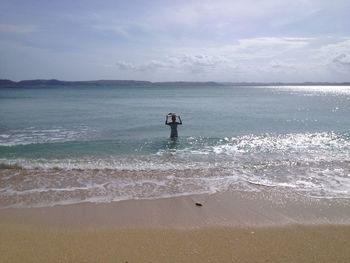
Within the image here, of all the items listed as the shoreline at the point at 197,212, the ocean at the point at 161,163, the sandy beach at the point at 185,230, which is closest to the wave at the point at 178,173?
the ocean at the point at 161,163

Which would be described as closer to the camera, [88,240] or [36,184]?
[88,240]

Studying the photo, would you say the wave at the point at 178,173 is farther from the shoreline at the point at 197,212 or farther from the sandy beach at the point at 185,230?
the sandy beach at the point at 185,230

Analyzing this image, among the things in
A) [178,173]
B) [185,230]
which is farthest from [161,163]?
[185,230]

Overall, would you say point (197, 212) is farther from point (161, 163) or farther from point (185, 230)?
point (161, 163)

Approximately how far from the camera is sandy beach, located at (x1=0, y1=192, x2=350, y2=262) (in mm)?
6488

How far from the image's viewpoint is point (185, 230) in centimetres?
775

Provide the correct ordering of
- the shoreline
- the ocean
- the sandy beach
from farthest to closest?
1. the ocean
2. the shoreline
3. the sandy beach

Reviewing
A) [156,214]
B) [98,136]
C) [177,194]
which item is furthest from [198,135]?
[156,214]

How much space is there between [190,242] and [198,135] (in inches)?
647

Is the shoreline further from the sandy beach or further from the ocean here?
the ocean

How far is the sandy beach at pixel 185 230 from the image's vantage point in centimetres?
649

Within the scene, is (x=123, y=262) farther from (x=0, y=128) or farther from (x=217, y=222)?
(x=0, y=128)

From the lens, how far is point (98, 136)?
2262 centimetres

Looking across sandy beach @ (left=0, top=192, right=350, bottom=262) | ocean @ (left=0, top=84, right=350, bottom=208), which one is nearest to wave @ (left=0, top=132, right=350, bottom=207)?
ocean @ (left=0, top=84, right=350, bottom=208)
